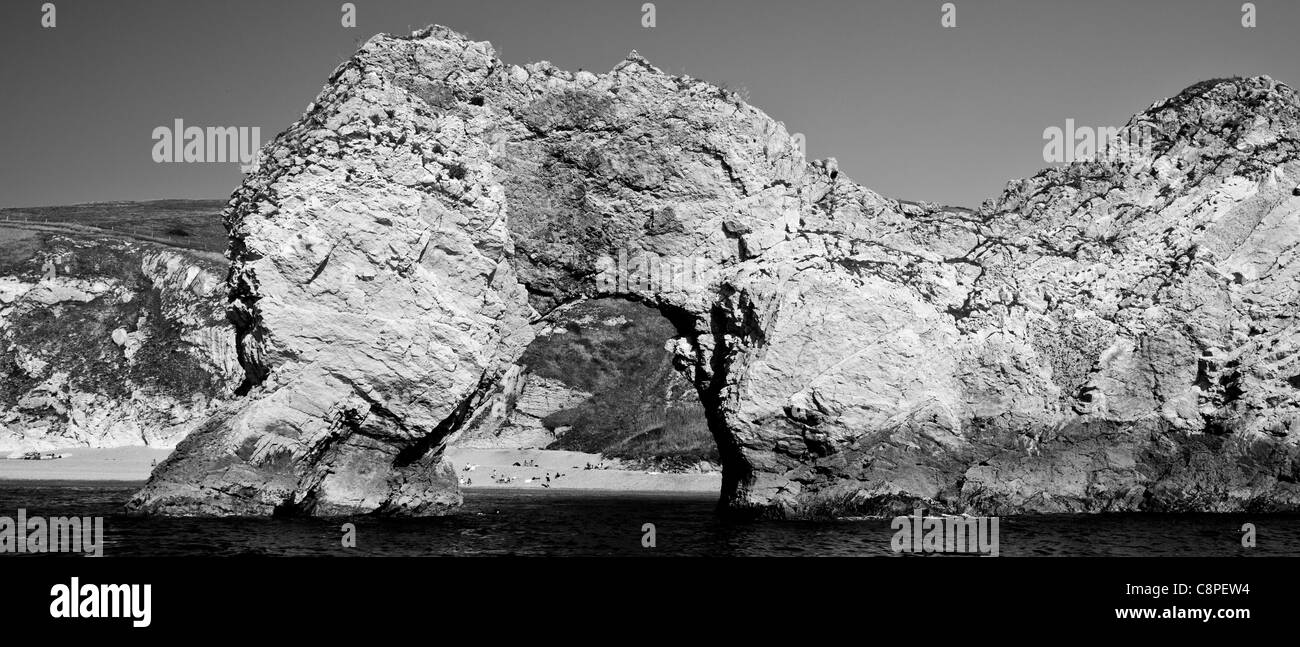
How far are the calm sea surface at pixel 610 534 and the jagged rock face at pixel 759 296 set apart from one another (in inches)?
80.6

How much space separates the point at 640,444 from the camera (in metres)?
59.1

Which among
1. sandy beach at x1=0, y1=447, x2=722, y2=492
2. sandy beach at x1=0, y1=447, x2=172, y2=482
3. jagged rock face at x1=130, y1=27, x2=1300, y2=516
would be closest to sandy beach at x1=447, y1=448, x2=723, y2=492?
sandy beach at x1=0, y1=447, x2=722, y2=492

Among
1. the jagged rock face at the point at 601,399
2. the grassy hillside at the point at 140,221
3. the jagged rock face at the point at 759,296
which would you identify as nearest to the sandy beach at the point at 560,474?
the jagged rock face at the point at 601,399

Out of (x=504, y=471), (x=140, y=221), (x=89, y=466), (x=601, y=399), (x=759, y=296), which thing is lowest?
(x=504, y=471)

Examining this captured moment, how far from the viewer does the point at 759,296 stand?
30406mm

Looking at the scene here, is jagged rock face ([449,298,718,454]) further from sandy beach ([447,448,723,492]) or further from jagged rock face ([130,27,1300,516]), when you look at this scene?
jagged rock face ([130,27,1300,516])

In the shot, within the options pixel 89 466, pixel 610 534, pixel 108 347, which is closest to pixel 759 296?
pixel 610 534

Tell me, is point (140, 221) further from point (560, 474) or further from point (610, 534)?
point (610, 534)

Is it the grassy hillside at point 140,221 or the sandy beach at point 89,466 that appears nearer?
the sandy beach at point 89,466

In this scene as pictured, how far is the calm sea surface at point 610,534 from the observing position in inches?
801

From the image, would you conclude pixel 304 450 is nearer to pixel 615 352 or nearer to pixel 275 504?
pixel 275 504

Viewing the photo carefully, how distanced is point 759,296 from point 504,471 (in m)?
27.7

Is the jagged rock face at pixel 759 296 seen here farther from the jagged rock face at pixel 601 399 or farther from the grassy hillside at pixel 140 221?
the grassy hillside at pixel 140 221
